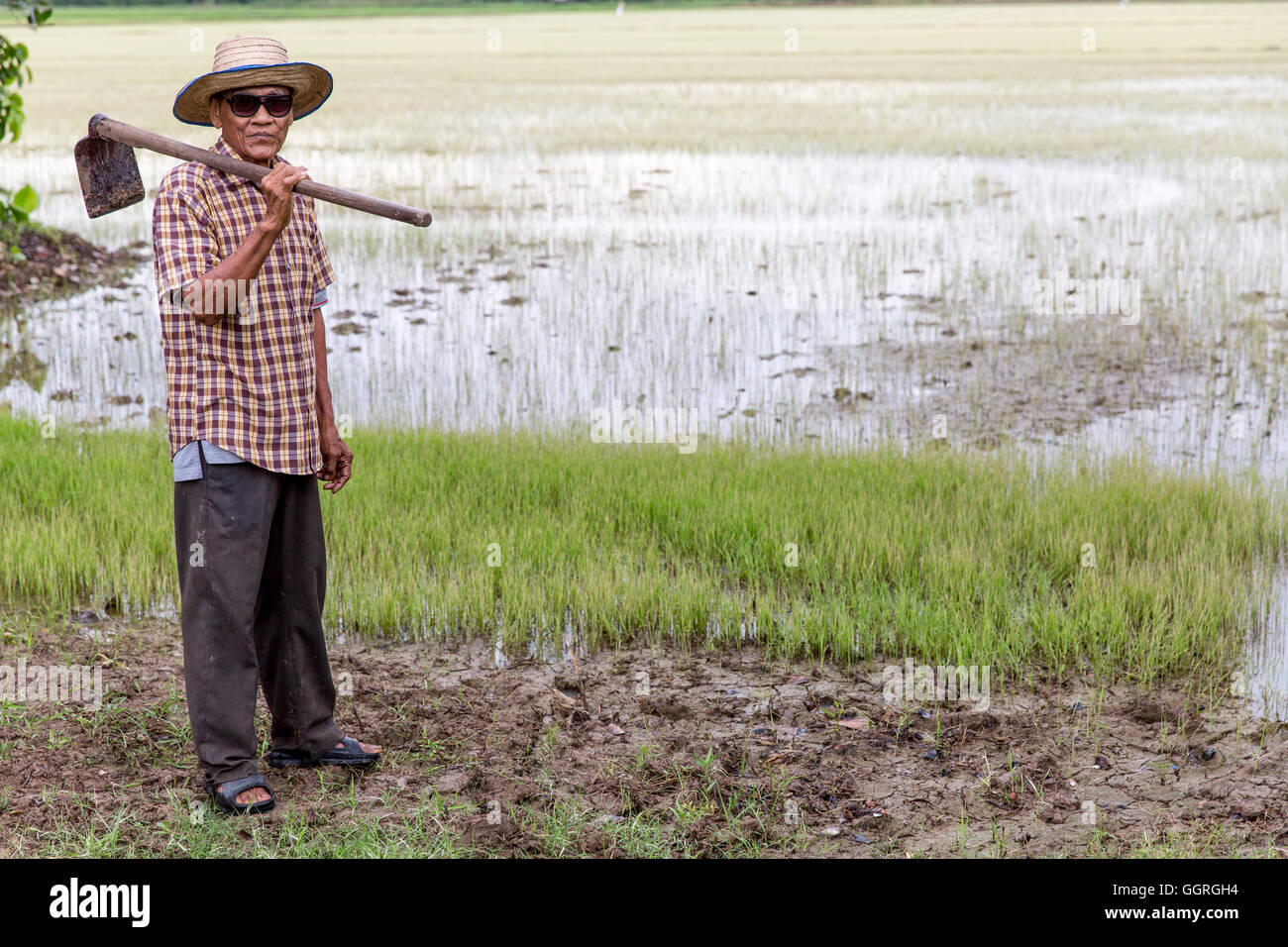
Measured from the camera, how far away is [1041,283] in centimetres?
1184

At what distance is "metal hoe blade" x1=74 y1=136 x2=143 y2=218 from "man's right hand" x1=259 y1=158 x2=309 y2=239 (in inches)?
30.6

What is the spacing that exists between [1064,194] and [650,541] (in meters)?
12.1

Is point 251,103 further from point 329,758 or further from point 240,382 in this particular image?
point 329,758

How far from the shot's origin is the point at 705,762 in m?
4.00

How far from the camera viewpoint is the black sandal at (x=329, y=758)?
396cm

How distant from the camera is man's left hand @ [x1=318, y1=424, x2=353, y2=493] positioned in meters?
3.79

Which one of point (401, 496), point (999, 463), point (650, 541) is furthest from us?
point (999, 463)

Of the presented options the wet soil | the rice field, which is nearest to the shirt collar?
the rice field

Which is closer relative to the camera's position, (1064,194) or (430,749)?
(430,749)

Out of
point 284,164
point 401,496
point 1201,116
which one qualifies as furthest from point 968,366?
point 1201,116

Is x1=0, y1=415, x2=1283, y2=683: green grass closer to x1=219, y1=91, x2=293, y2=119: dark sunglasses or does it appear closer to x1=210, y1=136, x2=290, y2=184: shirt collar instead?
x1=210, y1=136, x2=290, y2=184: shirt collar

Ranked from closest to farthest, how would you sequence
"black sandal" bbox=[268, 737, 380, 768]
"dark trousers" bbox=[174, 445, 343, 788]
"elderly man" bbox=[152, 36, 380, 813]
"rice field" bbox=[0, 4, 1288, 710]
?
"elderly man" bbox=[152, 36, 380, 813] → "dark trousers" bbox=[174, 445, 343, 788] → "black sandal" bbox=[268, 737, 380, 768] → "rice field" bbox=[0, 4, 1288, 710]

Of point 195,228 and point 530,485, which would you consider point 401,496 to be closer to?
point 530,485

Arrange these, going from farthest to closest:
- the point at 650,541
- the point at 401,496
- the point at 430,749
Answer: the point at 401,496 < the point at 650,541 < the point at 430,749
